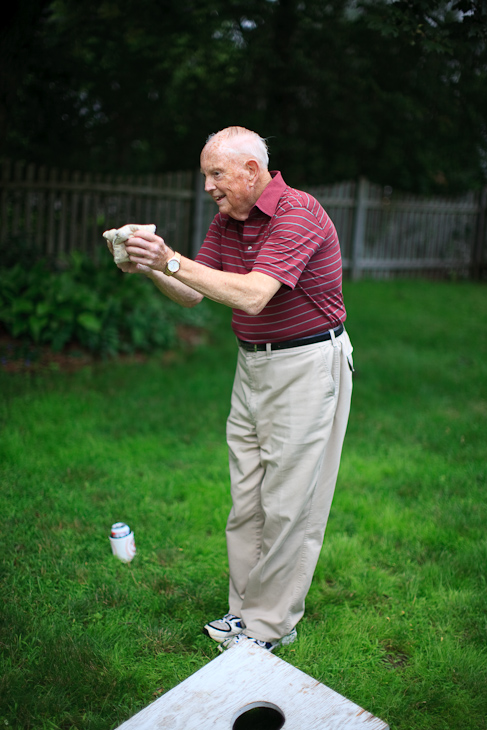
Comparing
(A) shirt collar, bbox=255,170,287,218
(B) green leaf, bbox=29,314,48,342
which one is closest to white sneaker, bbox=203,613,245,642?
(A) shirt collar, bbox=255,170,287,218

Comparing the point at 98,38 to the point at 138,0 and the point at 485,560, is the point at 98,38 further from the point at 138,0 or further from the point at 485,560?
the point at 485,560

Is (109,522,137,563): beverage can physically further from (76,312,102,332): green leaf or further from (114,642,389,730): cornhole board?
(76,312,102,332): green leaf

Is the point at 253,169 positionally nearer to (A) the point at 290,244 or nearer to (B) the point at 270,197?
(B) the point at 270,197

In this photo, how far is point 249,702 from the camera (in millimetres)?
2057

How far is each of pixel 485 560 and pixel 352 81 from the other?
800 centimetres

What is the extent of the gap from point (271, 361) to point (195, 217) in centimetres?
764

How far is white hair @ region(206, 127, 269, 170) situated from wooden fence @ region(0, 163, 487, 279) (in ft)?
18.3

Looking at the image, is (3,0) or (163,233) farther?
(163,233)

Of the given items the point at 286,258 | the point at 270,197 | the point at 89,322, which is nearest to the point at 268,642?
the point at 286,258

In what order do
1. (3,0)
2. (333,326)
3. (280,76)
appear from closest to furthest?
(333,326)
(3,0)
(280,76)

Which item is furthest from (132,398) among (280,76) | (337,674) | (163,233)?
(280,76)

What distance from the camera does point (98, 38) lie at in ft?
26.6

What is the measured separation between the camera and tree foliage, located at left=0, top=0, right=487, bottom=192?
5641 millimetres

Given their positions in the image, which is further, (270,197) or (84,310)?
(84,310)
